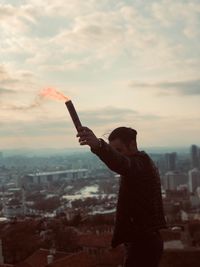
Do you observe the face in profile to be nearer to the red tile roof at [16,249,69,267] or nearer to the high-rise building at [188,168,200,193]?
the red tile roof at [16,249,69,267]

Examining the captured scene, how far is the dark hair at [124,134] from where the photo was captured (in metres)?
2.87

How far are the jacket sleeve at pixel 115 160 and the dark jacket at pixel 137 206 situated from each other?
21 millimetres

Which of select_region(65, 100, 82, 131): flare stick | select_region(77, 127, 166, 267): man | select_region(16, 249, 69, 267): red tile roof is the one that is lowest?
select_region(16, 249, 69, 267): red tile roof

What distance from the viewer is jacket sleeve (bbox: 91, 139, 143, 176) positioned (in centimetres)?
254

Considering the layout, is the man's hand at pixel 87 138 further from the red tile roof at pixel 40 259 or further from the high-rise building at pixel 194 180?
the high-rise building at pixel 194 180

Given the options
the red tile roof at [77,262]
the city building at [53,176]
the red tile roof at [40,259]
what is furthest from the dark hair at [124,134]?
the city building at [53,176]

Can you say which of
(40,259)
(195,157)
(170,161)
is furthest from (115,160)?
(170,161)

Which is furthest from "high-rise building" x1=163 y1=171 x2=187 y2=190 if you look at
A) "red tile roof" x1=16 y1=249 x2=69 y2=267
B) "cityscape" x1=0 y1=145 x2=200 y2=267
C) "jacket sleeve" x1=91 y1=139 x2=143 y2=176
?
"jacket sleeve" x1=91 y1=139 x2=143 y2=176

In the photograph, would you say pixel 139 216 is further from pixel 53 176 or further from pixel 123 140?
pixel 53 176

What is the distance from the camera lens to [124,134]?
9.43 feet

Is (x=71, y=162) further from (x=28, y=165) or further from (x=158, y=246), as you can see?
(x=158, y=246)

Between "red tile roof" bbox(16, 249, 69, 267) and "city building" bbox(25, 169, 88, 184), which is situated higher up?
"city building" bbox(25, 169, 88, 184)

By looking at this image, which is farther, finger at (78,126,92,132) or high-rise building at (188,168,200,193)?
high-rise building at (188,168,200,193)

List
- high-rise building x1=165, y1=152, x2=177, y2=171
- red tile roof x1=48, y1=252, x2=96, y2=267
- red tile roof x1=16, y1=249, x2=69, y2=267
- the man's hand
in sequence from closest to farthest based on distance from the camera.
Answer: the man's hand → red tile roof x1=48, y1=252, x2=96, y2=267 → red tile roof x1=16, y1=249, x2=69, y2=267 → high-rise building x1=165, y1=152, x2=177, y2=171
